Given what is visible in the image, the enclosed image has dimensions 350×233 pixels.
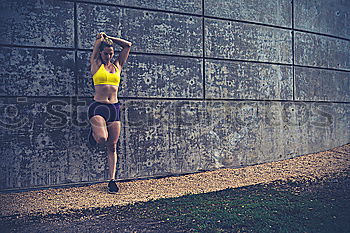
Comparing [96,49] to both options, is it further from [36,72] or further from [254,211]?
[254,211]

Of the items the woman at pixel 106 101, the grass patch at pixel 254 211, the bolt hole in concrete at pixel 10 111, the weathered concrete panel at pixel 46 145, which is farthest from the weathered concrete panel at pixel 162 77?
the grass patch at pixel 254 211

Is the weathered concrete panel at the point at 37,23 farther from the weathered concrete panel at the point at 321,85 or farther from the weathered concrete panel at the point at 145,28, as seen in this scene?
the weathered concrete panel at the point at 321,85

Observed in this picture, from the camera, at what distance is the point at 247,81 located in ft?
19.9

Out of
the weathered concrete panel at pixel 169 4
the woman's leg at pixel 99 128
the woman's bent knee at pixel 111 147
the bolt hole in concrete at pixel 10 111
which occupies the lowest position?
the woman's bent knee at pixel 111 147

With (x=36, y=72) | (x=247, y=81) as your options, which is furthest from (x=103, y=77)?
(x=247, y=81)

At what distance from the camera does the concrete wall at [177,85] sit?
15.1ft

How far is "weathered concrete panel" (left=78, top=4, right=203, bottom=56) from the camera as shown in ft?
16.0

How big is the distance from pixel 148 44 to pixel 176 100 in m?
1.08

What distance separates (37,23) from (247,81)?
12.6ft

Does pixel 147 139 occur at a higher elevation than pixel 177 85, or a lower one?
lower

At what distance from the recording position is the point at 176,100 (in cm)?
547

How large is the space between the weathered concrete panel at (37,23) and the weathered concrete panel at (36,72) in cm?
15

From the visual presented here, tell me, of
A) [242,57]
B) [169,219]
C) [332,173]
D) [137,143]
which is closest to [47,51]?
[137,143]

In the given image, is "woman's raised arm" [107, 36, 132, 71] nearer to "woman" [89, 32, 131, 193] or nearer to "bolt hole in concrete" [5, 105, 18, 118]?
"woman" [89, 32, 131, 193]
